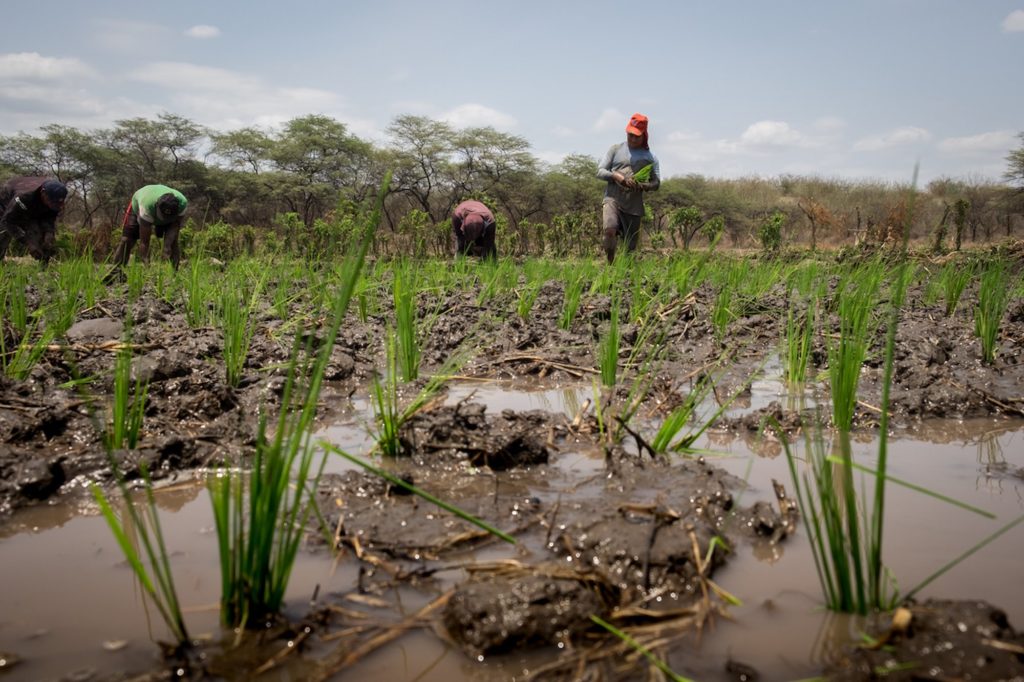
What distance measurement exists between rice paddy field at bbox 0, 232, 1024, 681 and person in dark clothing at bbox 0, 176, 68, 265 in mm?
5229

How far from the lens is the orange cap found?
7004 millimetres

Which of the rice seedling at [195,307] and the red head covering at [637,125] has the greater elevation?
the red head covering at [637,125]

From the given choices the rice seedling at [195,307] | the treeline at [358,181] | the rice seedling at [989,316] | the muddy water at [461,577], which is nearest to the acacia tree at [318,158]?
the treeline at [358,181]

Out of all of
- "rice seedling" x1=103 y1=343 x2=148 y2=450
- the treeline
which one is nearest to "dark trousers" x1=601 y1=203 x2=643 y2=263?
"rice seedling" x1=103 y1=343 x2=148 y2=450

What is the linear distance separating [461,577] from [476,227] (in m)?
7.35

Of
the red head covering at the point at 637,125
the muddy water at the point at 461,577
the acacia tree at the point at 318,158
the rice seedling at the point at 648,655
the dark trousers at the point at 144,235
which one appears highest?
the acacia tree at the point at 318,158

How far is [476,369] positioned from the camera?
11.4 ft

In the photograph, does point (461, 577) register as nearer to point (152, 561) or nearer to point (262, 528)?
point (262, 528)

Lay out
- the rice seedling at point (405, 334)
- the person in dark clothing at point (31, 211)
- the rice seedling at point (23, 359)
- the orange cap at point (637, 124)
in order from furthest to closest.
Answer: the person in dark clothing at point (31, 211), the orange cap at point (637, 124), the rice seedling at point (405, 334), the rice seedling at point (23, 359)

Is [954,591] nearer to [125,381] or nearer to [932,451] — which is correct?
[932,451]

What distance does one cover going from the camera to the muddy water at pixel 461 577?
1.10 metres

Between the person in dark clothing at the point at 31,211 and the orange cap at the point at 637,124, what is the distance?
5.83 m

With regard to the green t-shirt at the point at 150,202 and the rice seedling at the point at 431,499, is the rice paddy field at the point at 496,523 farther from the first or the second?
the green t-shirt at the point at 150,202

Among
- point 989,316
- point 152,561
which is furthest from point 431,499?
point 989,316
